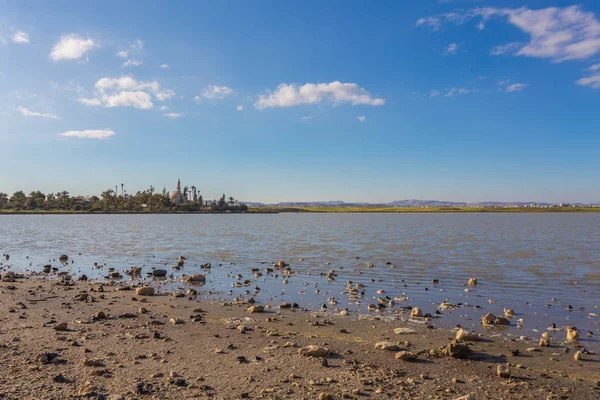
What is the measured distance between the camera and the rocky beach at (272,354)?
919 centimetres

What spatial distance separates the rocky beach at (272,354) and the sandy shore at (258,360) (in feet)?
0.11

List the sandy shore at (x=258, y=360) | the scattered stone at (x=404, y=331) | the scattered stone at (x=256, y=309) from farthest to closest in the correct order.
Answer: the scattered stone at (x=256, y=309) < the scattered stone at (x=404, y=331) < the sandy shore at (x=258, y=360)

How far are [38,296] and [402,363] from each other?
682 inches

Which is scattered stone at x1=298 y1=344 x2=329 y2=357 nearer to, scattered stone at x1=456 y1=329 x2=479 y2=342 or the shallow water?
scattered stone at x1=456 y1=329 x2=479 y2=342

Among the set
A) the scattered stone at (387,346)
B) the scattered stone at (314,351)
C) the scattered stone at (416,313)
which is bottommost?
the scattered stone at (416,313)

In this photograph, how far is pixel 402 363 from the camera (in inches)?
436

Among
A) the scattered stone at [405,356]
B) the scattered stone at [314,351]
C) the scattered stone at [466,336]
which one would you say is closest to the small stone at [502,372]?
the scattered stone at [405,356]

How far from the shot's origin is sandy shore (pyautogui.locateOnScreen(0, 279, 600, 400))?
9.12m

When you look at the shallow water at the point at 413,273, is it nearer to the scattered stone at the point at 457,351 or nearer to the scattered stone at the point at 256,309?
the scattered stone at the point at 256,309

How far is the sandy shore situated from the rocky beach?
3 cm

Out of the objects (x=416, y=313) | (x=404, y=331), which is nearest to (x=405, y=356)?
(x=404, y=331)

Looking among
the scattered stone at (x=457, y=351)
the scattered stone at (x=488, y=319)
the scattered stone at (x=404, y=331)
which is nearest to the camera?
the scattered stone at (x=457, y=351)

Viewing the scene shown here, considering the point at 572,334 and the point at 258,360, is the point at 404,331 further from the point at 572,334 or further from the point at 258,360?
the point at 258,360

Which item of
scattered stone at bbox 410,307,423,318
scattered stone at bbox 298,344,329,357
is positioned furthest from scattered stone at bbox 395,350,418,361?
scattered stone at bbox 410,307,423,318
